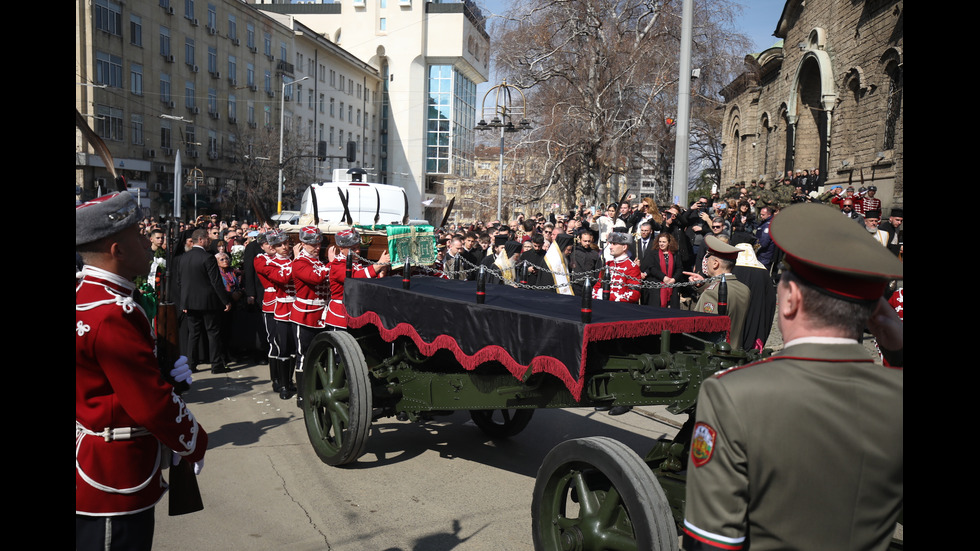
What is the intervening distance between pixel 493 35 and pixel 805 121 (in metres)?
12.3

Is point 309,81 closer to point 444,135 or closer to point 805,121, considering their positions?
point 444,135

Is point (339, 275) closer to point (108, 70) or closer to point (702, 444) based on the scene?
point (702, 444)

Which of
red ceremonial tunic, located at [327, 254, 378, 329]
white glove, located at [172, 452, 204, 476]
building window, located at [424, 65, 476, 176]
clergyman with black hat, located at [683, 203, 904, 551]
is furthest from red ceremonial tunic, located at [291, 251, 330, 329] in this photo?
building window, located at [424, 65, 476, 176]

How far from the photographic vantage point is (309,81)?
6100 cm

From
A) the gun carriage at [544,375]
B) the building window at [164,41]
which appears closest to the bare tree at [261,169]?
the building window at [164,41]

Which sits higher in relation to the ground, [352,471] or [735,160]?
[735,160]

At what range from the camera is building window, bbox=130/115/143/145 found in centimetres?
3891

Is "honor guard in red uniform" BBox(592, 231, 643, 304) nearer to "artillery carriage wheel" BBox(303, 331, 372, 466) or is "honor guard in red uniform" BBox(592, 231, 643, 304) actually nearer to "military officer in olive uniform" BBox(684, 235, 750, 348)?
"military officer in olive uniform" BBox(684, 235, 750, 348)

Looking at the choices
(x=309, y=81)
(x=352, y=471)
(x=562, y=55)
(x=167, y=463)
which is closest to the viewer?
(x=167, y=463)

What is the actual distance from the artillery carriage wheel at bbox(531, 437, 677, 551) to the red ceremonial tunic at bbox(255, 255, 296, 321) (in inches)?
204

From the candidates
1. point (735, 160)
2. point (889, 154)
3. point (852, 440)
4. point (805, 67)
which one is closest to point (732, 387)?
point (852, 440)

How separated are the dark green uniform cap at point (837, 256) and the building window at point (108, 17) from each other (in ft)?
132

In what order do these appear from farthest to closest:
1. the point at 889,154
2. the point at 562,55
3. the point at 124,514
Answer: the point at 562,55, the point at 889,154, the point at 124,514

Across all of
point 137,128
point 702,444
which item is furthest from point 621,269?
point 137,128
